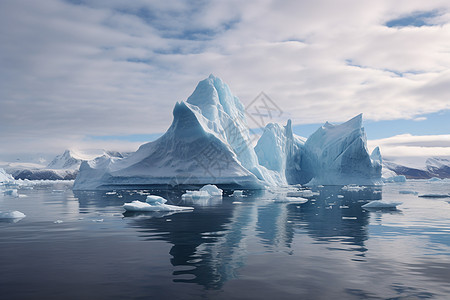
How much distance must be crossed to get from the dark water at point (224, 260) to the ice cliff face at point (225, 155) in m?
25.7

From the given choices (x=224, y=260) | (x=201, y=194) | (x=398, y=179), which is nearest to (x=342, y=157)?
(x=201, y=194)

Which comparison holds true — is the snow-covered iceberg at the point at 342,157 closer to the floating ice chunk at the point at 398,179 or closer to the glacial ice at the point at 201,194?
the floating ice chunk at the point at 398,179

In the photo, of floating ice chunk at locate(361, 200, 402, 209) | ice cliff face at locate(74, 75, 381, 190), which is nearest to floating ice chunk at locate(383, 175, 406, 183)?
ice cliff face at locate(74, 75, 381, 190)

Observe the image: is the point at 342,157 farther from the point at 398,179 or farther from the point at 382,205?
the point at 382,205

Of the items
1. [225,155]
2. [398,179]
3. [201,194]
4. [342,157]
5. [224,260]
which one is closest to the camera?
[224,260]

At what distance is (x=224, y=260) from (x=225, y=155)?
1276 inches

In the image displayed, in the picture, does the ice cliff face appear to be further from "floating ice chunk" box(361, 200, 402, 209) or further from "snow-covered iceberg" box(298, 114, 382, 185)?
"floating ice chunk" box(361, 200, 402, 209)

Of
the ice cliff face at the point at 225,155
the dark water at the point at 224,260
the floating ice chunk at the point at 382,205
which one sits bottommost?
the dark water at the point at 224,260

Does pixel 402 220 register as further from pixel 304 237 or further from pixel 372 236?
pixel 304 237

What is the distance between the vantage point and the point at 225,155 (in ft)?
132

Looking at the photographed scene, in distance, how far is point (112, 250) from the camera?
912 centimetres

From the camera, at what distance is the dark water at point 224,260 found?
19.6 feet

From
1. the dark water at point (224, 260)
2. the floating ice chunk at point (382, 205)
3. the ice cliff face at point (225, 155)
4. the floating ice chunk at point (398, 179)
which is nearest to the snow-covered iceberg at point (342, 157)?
the ice cliff face at point (225, 155)

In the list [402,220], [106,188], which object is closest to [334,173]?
[106,188]
